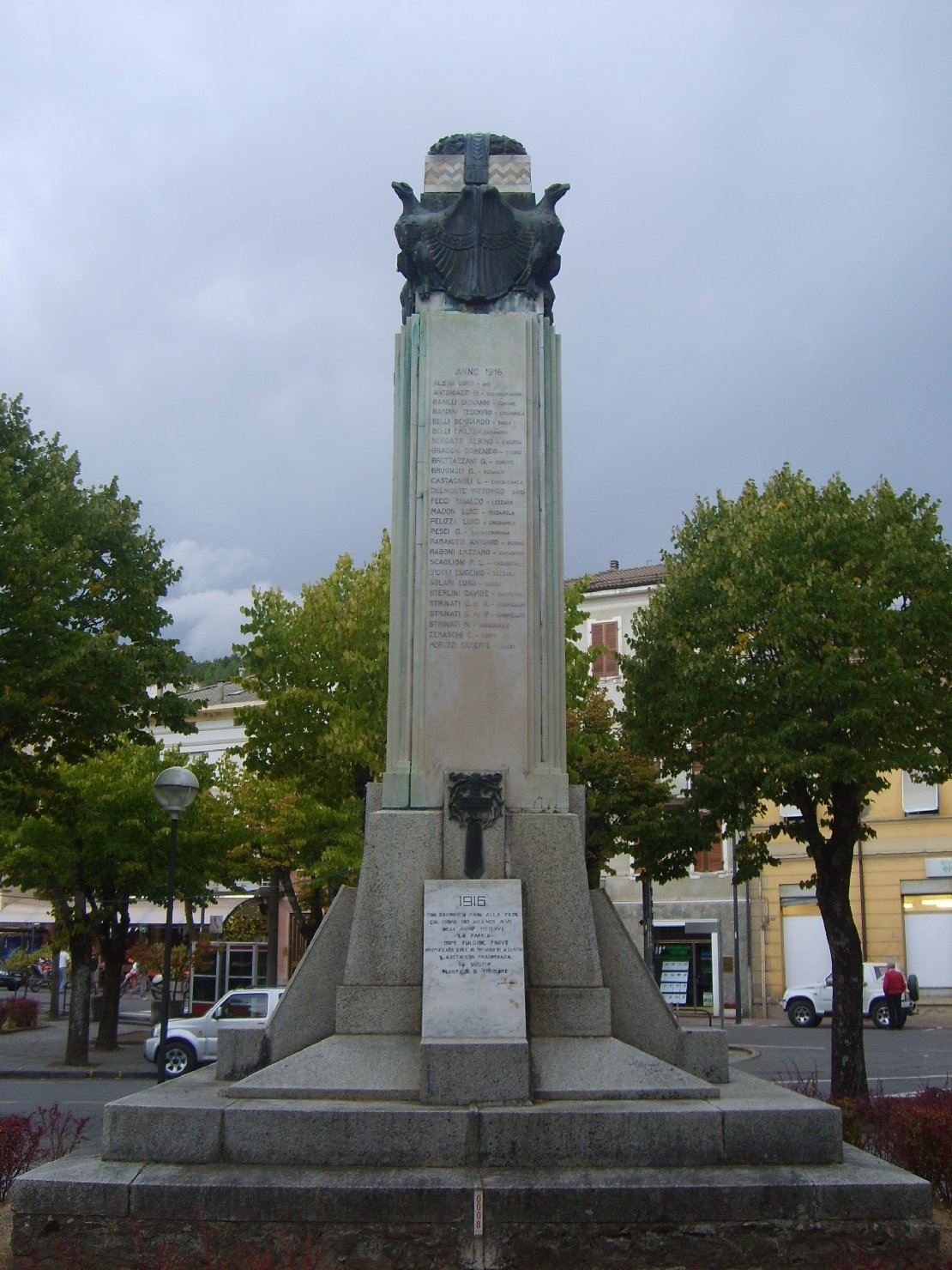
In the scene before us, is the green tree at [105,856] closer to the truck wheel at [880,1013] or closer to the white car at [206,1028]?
the white car at [206,1028]

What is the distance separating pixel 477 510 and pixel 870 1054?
768 inches

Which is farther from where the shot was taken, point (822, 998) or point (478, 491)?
point (822, 998)

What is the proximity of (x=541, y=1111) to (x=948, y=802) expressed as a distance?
3361cm

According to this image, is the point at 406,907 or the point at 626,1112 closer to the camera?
the point at 626,1112

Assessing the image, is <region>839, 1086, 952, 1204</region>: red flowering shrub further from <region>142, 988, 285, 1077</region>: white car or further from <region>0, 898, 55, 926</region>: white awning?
<region>0, 898, 55, 926</region>: white awning

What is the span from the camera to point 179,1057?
23.4 meters

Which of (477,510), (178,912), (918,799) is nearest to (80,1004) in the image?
(477,510)

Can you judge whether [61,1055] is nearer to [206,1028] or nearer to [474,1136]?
[206,1028]

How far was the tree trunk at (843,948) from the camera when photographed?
15992 millimetres

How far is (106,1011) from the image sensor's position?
29328mm

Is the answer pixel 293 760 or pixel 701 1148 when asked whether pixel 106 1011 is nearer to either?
pixel 293 760

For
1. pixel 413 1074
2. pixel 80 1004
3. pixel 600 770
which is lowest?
pixel 80 1004

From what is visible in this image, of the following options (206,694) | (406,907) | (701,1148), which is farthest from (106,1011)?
(206,694)

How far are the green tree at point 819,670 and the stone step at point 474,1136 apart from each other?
9563 millimetres
